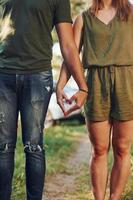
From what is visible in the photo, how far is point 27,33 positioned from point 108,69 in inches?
23.7

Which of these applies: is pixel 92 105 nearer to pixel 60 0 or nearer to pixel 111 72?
pixel 111 72

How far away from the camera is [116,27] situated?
3652 mm

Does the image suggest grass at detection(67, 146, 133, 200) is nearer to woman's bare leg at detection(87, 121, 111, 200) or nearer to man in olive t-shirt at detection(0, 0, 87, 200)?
woman's bare leg at detection(87, 121, 111, 200)

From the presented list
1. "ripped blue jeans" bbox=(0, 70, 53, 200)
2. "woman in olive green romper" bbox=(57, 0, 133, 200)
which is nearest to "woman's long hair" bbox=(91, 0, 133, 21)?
"woman in olive green romper" bbox=(57, 0, 133, 200)

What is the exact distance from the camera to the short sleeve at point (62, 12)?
3535mm

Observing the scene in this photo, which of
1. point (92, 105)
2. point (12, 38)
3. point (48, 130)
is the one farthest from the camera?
point (48, 130)

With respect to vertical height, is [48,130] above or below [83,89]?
below

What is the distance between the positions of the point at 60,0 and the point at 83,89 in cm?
60

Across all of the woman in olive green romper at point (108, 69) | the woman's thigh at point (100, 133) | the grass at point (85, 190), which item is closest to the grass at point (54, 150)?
the grass at point (85, 190)

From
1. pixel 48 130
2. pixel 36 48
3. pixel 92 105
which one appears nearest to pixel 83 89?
pixel 92 105

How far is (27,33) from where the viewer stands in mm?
3479

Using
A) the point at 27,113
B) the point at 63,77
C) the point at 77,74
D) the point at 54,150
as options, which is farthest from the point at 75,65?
the point at 54,150

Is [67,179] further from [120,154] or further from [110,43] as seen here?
[110,43]

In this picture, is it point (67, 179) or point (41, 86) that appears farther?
point (67, 179)
